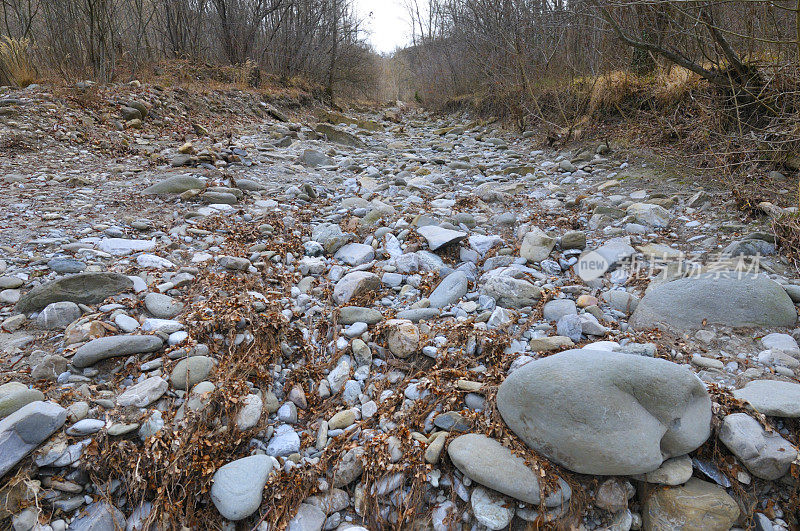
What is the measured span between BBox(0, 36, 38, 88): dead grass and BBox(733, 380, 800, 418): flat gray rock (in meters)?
8.76

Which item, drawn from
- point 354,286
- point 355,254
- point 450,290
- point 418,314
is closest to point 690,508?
point 418,314

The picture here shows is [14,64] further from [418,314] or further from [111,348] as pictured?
[418,314]

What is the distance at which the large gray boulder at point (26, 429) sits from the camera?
1520 mm

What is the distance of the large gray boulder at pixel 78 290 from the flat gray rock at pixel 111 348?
1.44 ft

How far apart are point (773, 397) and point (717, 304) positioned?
735 millimetres

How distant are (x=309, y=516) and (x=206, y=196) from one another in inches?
140

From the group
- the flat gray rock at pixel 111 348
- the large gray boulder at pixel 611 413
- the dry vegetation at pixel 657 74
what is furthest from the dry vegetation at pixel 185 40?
the large gray boulder at pixel 611 413

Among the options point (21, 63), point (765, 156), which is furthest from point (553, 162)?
point (21, 63)

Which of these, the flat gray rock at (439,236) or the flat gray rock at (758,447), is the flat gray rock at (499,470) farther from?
the flat gray rock at (439,236)

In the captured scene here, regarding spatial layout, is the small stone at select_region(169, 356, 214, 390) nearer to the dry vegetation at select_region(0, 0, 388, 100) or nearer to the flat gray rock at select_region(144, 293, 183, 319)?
the flat gray rock at select_region(144, 293, 183, 319)

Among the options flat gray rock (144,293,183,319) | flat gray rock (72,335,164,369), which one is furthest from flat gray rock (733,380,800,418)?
flat gray rock (144,293,183,319)

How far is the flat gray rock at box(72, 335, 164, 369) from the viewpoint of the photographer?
1.96m

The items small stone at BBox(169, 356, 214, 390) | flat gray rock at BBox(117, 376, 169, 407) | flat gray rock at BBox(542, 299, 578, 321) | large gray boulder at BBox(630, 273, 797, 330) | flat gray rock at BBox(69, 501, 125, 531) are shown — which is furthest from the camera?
flat gray rock at BBox(542, 299, 578, 321)

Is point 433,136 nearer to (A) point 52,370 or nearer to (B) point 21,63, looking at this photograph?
(B) point 21,63
